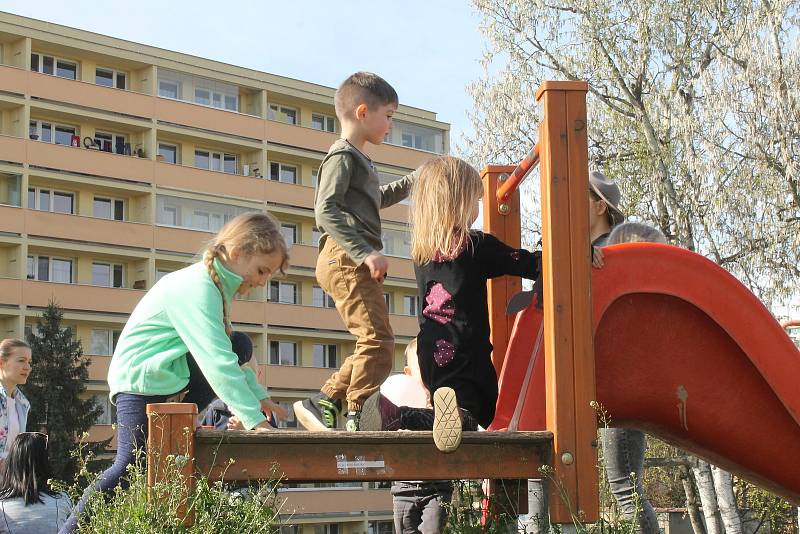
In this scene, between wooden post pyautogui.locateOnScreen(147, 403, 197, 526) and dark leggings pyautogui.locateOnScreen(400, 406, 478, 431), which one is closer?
wooden post pyautogui.locateOnScreen(147, 403, 197, 526)

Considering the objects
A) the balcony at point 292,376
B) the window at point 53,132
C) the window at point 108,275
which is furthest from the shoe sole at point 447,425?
the balcony at point 292,376

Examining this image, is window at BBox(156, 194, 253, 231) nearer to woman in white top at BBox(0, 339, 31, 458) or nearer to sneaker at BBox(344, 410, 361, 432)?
woman in white top at BBox(0, 339, 31, 458)

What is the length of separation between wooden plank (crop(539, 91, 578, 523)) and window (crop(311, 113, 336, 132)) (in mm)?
61265

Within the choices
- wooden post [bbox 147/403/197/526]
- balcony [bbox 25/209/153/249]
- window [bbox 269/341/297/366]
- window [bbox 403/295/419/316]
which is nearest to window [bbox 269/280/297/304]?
window [bbox 269/341/297/366]

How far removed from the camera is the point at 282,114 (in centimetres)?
6344

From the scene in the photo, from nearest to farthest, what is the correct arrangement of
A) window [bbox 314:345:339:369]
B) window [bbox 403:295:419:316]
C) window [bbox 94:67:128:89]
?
window [bbox 94:67:128:89] → window [bbox 314:345:339:369] → window [bbox 403:295:419:316]

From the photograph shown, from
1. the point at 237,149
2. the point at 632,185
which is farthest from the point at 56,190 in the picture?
the point at 632,185

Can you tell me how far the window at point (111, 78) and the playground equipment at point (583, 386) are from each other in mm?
54644

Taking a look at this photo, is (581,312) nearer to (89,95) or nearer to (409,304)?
(89,95)

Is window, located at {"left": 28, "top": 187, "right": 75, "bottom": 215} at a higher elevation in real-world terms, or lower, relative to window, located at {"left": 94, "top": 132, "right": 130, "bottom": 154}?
lower

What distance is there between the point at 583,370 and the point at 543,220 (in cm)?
59

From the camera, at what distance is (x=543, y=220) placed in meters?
4.36

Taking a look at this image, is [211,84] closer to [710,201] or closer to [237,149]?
[237,149]

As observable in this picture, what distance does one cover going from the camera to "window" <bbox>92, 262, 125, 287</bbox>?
179 ft
